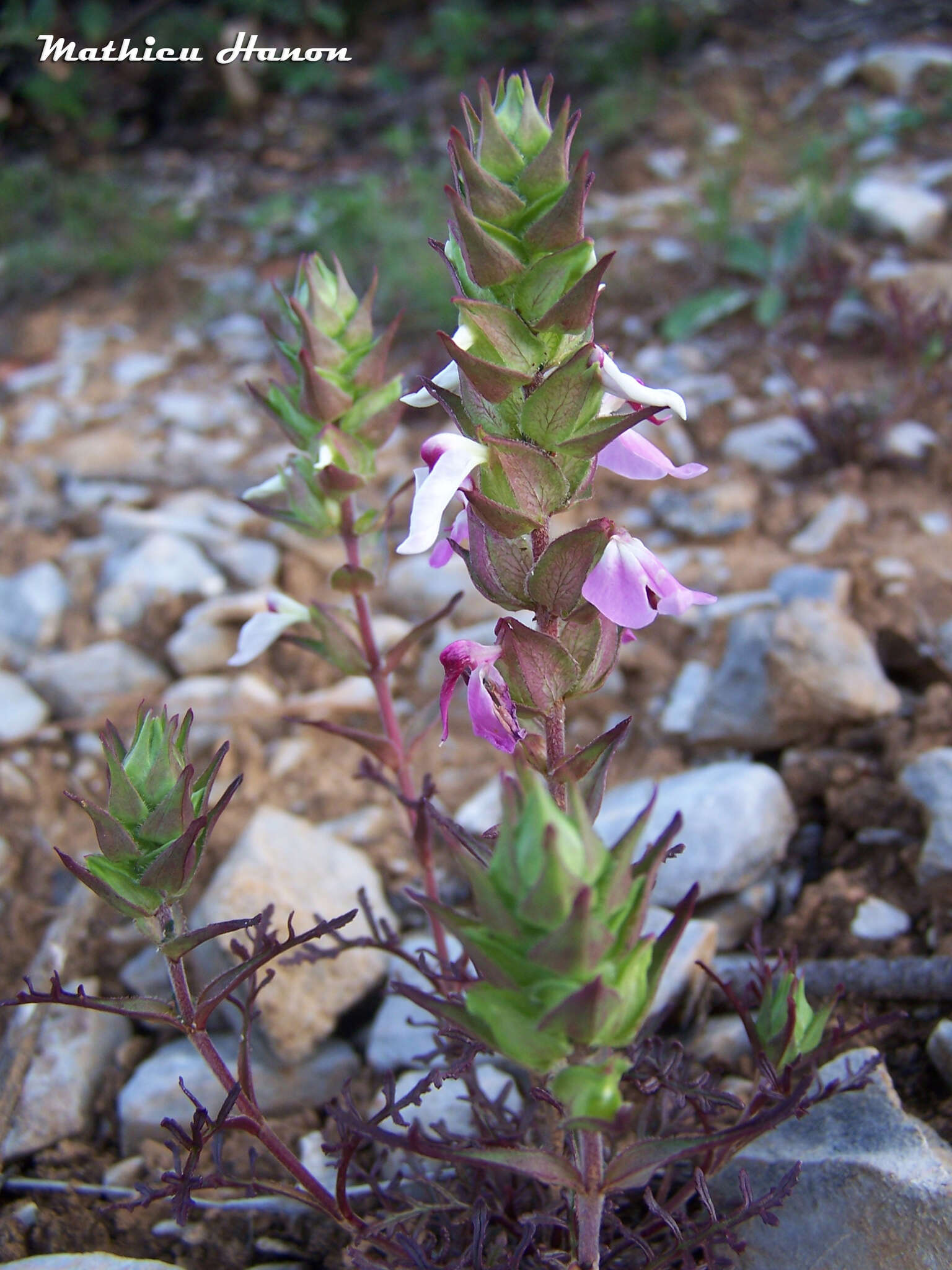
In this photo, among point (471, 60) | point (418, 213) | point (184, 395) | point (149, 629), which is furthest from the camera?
point (471, 60)

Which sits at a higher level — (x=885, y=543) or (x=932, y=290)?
(x=932, y=290)

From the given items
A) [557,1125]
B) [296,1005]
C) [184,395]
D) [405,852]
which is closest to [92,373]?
[184,395]

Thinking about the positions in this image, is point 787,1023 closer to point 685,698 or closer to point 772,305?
point 685,698

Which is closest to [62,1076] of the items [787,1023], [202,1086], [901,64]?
[202,1086]

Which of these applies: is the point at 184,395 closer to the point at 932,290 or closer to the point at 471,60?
the point at 932,290

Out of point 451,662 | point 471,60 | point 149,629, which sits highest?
point 471,60

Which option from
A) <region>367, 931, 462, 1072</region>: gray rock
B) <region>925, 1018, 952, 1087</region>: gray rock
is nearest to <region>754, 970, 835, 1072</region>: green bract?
<region>925, 1018, 952, 1087</region>: gray rock

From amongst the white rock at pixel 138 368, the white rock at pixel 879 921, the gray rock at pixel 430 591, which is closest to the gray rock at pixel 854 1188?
the white rock at pixel 879 921

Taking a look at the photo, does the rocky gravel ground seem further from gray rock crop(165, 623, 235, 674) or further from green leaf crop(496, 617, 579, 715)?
green leaf crop(496, 617, 579, 715)
